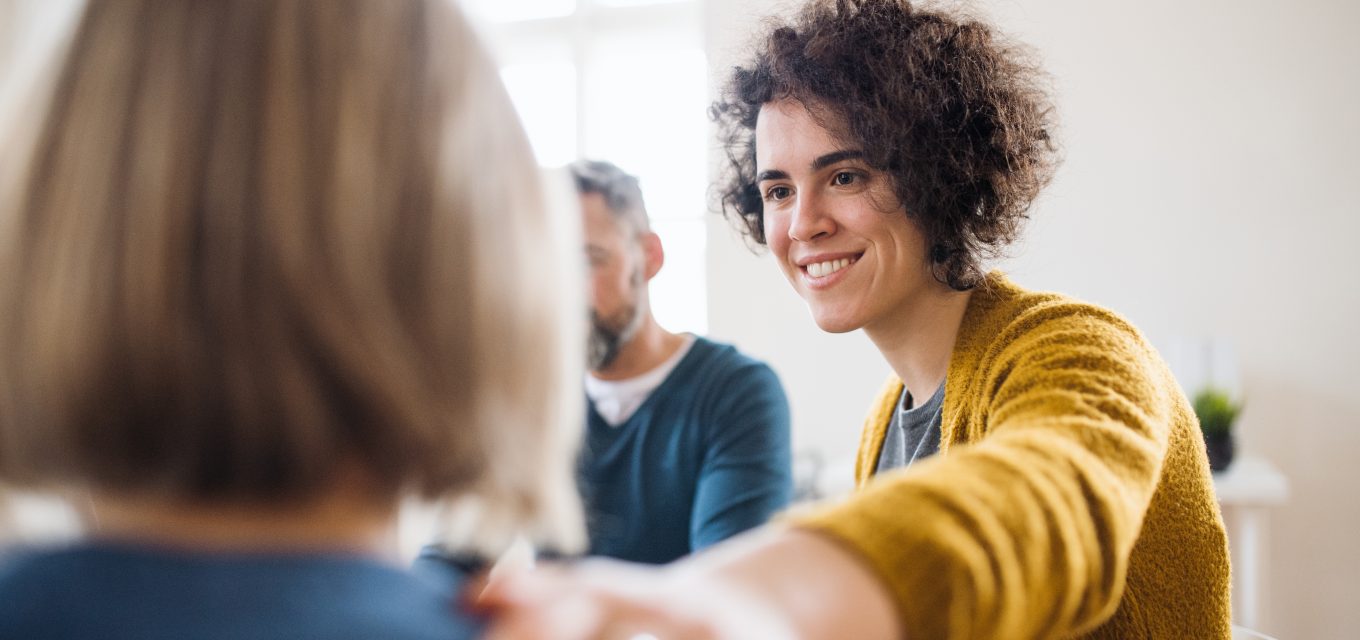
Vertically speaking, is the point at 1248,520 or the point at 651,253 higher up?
the point at 651,253

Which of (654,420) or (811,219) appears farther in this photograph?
(654,420)

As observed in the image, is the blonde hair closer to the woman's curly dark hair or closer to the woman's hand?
the woman's hand

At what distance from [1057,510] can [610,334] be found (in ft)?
4.10

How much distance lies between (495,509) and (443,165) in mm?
171

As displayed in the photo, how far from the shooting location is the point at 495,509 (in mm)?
481

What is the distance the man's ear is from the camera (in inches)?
72.2

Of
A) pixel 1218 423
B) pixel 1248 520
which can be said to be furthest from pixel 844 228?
pixel 1248 520

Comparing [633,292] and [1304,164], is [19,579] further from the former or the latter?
[1304,164]

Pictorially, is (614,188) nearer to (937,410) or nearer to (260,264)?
(937,410)

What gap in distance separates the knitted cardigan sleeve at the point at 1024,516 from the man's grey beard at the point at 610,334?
1047mm

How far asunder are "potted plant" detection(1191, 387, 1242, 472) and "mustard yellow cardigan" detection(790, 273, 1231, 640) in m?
1.81

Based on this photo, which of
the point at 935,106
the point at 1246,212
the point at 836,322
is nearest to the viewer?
the point at 935,106

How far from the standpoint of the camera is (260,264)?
38 cm

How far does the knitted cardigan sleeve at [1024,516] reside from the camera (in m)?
0.50
